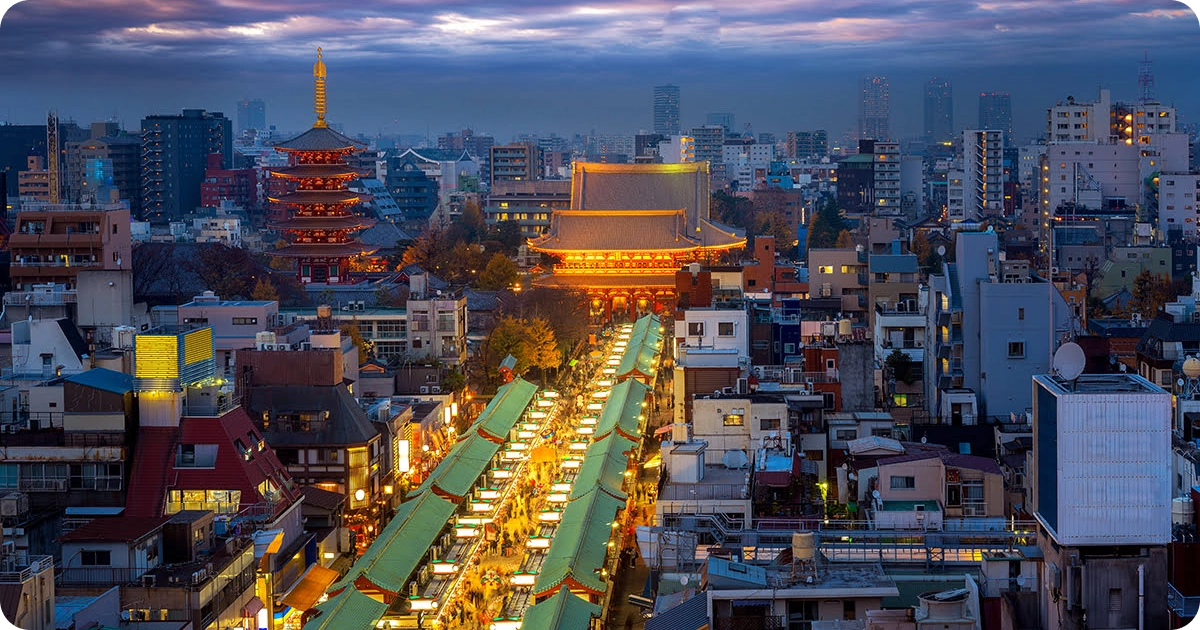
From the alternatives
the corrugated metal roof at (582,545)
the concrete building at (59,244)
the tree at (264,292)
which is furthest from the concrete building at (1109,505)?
the tree at (264,292)

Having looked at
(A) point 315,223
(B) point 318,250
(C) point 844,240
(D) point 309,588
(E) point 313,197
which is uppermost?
(E) point 313,197

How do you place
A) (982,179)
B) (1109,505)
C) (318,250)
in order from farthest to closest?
1. (982,179)
2. (318,250)
3. (1109,505)

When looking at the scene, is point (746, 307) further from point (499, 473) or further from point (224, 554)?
point (224, 554)

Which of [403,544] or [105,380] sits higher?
Result: [105,380]

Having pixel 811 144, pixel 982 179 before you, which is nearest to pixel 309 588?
pixel 982 179

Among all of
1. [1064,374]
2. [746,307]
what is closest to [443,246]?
[746,307]

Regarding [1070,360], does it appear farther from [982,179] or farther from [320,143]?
[982,179]

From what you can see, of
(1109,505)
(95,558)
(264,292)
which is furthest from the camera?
(264,292)
